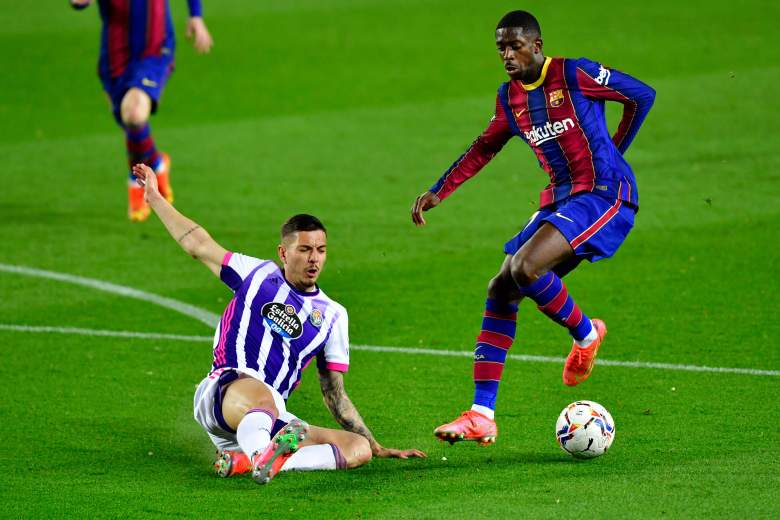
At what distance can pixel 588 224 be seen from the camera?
6871 millimetres

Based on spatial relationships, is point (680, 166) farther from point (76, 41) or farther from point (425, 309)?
point (76, 41)

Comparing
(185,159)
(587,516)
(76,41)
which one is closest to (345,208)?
(185,159)

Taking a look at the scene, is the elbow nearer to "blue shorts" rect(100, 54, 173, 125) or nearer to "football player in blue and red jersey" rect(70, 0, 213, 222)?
"football player in blue and red jersey" rect(70, 0, 213, 222)

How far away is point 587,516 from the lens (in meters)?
5.50

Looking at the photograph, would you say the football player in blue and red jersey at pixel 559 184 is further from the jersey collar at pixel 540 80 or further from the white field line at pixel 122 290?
the white field line at pixel 122 290

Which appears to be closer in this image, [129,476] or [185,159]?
[129,476]

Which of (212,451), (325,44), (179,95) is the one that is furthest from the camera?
(325,44)

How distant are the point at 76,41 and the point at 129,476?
15.3 m

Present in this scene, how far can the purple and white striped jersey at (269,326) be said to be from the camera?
6.41m

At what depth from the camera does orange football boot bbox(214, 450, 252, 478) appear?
20.3ft

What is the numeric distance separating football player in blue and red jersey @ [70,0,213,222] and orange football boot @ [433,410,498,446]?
19.5ft

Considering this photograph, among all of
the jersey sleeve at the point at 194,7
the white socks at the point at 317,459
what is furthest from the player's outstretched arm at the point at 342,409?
the jersey sleeve at the point at 194,7

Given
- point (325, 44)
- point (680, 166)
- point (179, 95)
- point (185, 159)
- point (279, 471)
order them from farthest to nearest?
point (325, 44), point (179, 95), point (185, 159), point (680, 166), point (279, 471)

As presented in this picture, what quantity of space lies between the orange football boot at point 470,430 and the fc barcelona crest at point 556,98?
5.21ft
